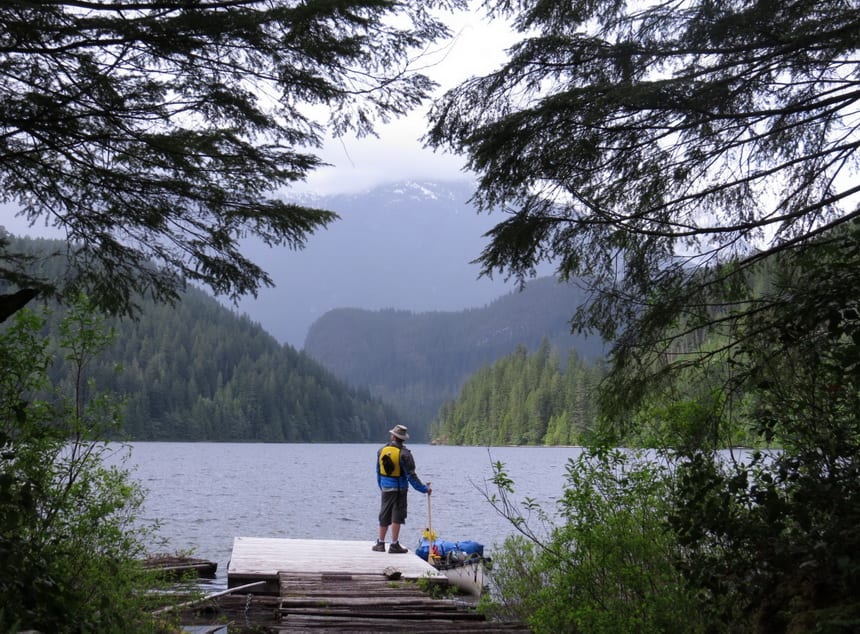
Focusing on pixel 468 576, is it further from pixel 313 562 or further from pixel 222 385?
pixel 222 385

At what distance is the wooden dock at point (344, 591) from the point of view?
23.6 feet

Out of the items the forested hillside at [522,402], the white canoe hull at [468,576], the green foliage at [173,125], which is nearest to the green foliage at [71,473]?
the green foliage at [173,125]

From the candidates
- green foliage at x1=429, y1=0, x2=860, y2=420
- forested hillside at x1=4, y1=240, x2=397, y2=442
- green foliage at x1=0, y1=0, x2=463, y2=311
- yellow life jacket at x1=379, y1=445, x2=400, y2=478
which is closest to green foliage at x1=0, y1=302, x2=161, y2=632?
green foliage at x1=0, y1=0, x2=463, y2=311

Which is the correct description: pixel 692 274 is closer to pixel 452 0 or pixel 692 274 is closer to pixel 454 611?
pixel 452 0

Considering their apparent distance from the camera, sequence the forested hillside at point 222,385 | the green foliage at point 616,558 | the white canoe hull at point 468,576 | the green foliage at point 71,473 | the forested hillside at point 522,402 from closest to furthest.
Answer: the green foliage at point 71,473 < the green foliage at point 616,558 < the white canoe hull at point 468,576 < the forested hillside at point 522,402 < the forested hillside at point 222,385

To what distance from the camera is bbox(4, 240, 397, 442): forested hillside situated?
108 meters

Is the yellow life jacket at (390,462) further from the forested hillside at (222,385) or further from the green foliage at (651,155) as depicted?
the forested hillside at (222,385)

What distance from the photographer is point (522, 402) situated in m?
93.2

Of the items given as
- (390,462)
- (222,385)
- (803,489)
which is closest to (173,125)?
(803,489)

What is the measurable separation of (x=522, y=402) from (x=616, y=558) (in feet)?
292

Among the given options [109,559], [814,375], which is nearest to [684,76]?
[814,375]

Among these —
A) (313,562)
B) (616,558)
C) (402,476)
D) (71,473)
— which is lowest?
(313,562)

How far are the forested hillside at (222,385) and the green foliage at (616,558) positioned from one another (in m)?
94.8

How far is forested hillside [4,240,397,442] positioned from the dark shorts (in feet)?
293
